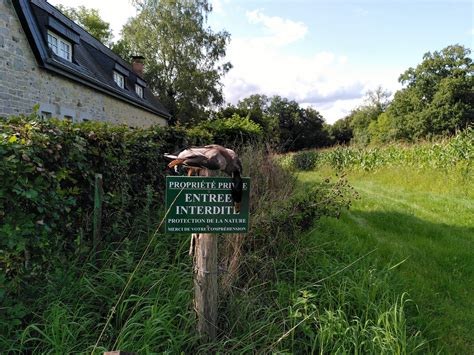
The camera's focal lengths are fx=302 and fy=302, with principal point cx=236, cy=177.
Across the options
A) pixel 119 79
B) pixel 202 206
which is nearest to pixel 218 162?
pixel 202 206

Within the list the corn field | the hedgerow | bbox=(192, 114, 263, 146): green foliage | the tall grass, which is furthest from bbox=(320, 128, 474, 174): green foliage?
the hedgerow

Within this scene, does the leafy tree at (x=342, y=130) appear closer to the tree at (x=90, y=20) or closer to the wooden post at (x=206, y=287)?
the tree at (x=90, y=20)

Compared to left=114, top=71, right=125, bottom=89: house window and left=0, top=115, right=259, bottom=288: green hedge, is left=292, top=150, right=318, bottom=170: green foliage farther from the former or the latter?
left=0, top=115, right=259, bottom=288: green hedge

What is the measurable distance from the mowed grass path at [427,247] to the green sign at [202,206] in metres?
1.95

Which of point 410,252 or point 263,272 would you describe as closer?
point 263,272

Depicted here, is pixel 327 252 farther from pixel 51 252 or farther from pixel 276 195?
pixel 51 252

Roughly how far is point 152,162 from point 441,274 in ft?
12.8

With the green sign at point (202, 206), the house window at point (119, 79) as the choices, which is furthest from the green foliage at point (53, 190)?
the house window at point (119, 79)

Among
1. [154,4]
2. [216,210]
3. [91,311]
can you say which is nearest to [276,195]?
[216,210]

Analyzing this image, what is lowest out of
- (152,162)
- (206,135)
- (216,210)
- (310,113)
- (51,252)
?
(51,252)

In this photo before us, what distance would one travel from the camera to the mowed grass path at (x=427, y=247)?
9.11 ft

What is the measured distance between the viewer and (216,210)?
2.02 m

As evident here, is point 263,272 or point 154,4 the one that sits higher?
point 154,4

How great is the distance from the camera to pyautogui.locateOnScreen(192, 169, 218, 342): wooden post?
209 cm
